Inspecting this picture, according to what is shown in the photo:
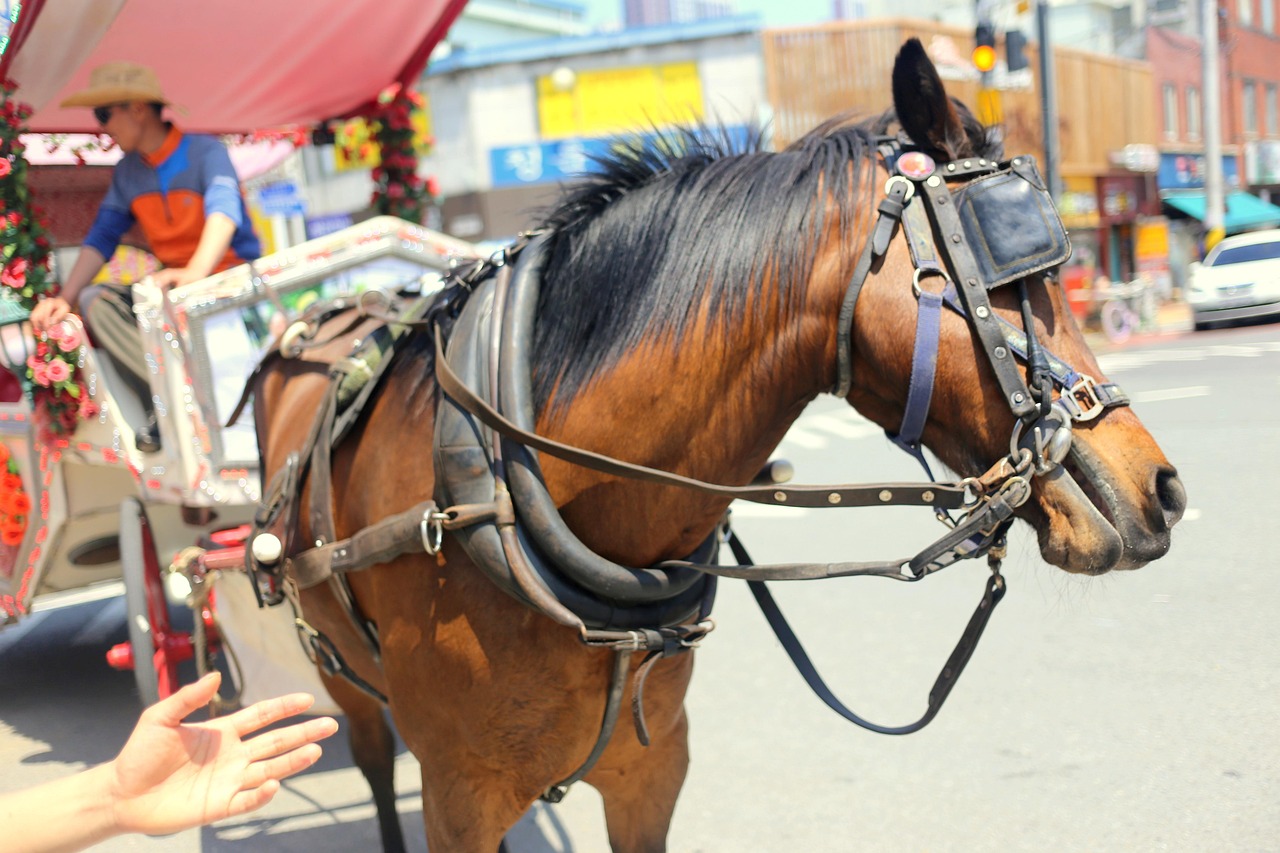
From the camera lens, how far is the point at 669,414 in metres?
1.71

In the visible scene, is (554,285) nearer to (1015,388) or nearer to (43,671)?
(1015,388)

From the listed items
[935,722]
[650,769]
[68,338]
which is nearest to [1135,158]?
[935,722]

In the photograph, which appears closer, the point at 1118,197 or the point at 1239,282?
the point at 1239,282

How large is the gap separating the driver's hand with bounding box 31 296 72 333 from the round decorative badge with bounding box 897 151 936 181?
2.98m

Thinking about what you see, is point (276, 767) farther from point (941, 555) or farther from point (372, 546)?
point (941, 555)

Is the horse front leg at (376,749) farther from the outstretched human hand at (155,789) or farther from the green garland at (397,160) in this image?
the green garland at (397,160)

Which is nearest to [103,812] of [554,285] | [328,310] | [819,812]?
[554,285]

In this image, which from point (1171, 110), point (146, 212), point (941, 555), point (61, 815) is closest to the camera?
point (61, 815)

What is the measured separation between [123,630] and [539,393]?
457 centimetres

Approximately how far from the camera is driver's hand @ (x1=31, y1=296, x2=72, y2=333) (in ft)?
11.4

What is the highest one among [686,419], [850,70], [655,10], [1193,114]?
[655,10]

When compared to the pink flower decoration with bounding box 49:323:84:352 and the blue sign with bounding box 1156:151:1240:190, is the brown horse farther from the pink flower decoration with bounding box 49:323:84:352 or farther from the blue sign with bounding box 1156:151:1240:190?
the blue sign with bounding box 1156:151:1240:190

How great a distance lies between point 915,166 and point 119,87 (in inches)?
121

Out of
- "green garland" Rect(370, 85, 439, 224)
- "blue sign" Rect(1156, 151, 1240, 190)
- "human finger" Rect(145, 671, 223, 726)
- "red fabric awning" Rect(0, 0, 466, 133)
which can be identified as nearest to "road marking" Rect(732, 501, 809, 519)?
"green garland" Rect(370, 85, 439, 224)
